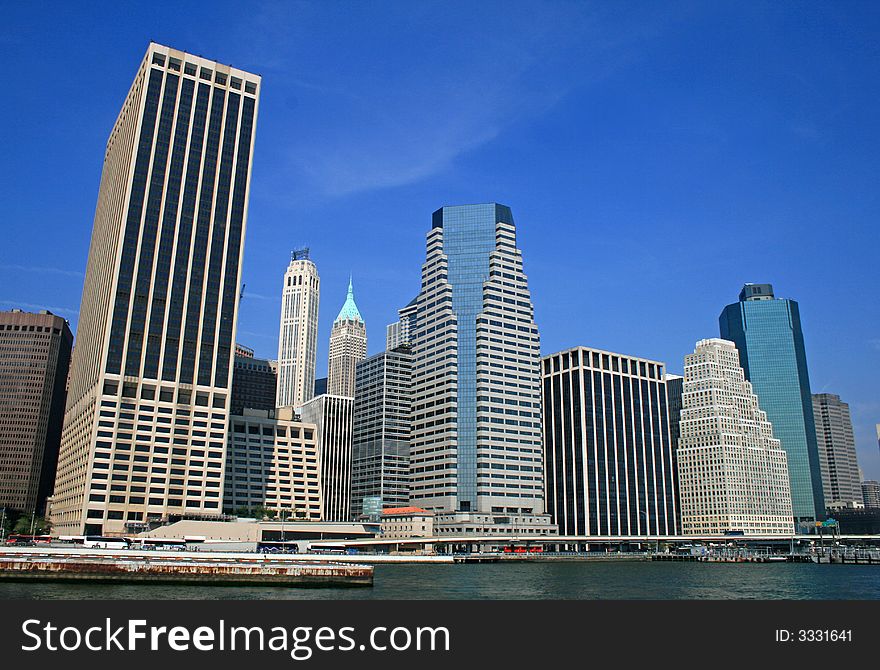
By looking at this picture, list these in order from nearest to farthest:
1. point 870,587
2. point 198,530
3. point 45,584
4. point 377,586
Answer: point 45,584 < point 377,586 < point 870,587 < point 198,530

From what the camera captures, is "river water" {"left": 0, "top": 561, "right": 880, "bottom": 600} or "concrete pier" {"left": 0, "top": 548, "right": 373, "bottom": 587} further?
"concrete pier" {"left": 0, "top": 548, "right": 373, "bottom": 587}

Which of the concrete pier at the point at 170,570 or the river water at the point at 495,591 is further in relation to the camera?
the concrete pier at the point at 170,570

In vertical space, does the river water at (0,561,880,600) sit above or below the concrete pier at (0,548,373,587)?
below

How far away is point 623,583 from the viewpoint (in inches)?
5103

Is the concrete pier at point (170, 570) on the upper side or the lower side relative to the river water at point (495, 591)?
upper

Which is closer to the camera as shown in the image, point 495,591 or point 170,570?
point 170,570

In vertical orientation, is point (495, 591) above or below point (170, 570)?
below
